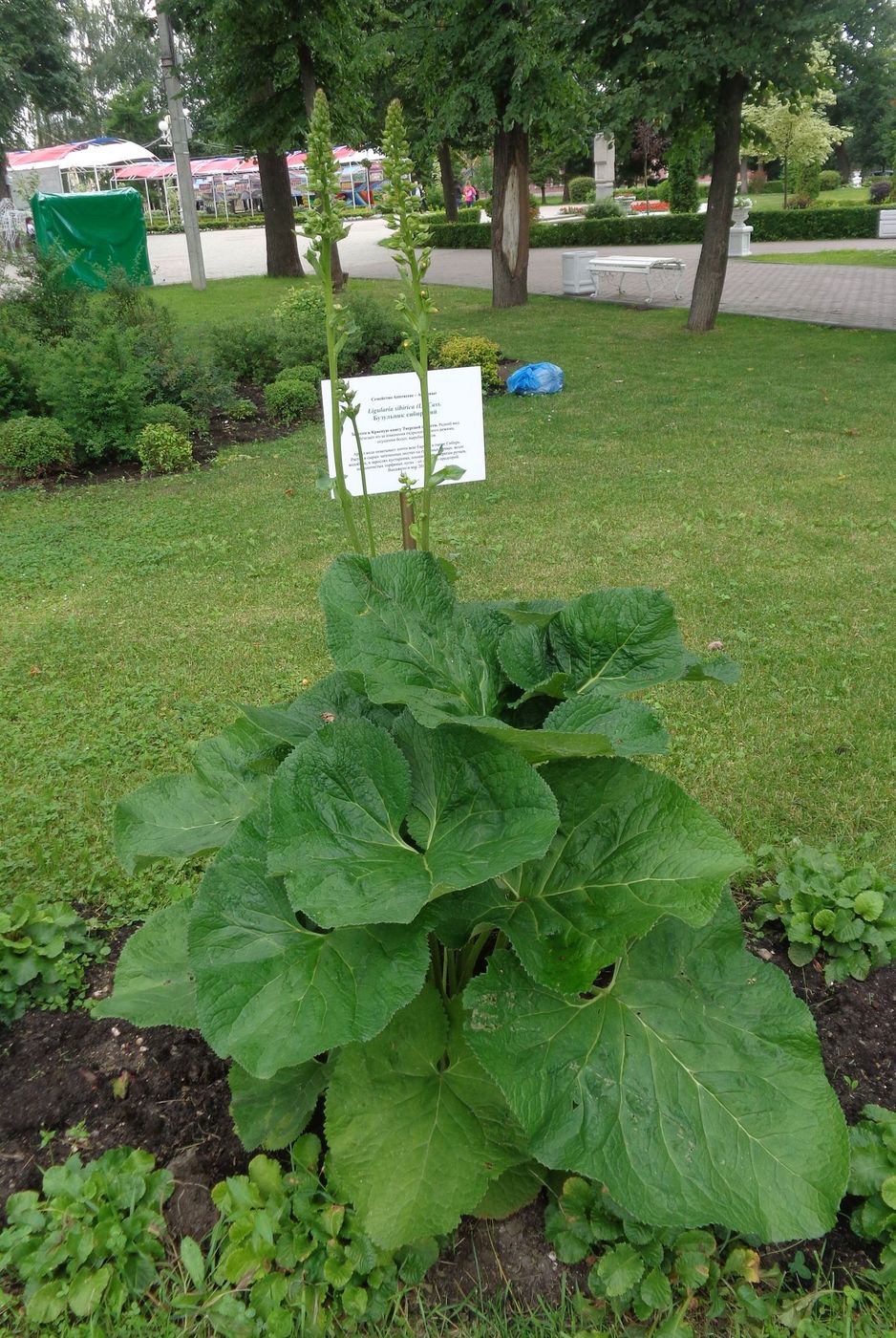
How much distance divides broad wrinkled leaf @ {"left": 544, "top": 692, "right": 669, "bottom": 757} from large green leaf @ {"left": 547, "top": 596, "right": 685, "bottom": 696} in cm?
11

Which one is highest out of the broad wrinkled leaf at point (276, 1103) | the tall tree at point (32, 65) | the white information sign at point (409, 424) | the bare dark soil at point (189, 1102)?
the tall tree at point (32, 65)

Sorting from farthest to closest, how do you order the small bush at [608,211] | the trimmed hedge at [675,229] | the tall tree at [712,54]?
1. the small bush at [608,211]
2. the trimmed hedge at [675,229]
3. the tall tree at [712,54]

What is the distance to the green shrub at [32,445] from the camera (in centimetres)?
799

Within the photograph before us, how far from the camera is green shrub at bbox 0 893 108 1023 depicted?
2.52 meters

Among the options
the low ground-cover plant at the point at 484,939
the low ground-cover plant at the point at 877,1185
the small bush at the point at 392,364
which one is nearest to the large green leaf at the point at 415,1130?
the low ground-cover plant at the point at 484,939

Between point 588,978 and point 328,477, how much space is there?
1.23 metres

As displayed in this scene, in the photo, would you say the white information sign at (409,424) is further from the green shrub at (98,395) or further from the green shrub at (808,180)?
the green shrub at (808,180)

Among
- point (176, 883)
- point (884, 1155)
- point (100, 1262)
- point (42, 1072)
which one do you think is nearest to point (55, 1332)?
point (100, 1262)

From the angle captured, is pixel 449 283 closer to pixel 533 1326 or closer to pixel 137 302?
pixel 137 302

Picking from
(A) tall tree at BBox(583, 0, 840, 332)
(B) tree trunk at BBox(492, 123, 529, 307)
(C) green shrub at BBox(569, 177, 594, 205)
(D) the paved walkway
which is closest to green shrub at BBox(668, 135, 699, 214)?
(D) the paved walkway

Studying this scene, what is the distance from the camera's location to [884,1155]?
6.31 feet

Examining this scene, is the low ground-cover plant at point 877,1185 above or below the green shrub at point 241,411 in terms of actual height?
below

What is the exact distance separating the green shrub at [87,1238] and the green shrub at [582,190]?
4855cm

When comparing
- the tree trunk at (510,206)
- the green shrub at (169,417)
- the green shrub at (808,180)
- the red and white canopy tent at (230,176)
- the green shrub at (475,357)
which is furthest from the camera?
the red and white canopy tent at (230,176)
